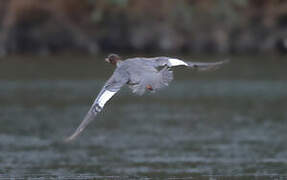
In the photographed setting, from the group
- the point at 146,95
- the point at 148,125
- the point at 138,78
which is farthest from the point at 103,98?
the point at 146,95

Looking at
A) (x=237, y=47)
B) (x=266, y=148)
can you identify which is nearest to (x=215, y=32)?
(x=237, y=47)

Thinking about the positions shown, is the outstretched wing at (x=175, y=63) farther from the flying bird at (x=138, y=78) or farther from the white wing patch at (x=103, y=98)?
the white wing patch at (x=103, y=98)

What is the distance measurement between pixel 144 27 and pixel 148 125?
1592 cm

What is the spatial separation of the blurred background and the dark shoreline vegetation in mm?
47

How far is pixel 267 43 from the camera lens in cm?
3466

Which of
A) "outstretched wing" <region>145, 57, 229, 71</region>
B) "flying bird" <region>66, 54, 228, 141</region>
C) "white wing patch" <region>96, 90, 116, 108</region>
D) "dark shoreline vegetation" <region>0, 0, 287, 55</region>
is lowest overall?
"white wing patch" <region>96, 90, 116, 108</region>

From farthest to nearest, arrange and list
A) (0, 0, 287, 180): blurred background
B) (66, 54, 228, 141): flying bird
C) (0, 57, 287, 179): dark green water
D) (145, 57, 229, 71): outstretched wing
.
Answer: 1. (0, 0, 287, 180): blurred background
2. (0, 57, 287, 179): dark green water
3. (145, 57, 229, 71): outstretched wing
4. (66, 54, 228, 141): flying bird

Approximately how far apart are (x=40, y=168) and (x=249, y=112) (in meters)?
8.25

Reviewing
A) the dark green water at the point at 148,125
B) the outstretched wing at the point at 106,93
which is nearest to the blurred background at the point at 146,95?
the dark green water at the point at 148,125

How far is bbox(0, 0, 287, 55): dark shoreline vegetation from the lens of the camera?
114ft

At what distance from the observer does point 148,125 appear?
19.8m

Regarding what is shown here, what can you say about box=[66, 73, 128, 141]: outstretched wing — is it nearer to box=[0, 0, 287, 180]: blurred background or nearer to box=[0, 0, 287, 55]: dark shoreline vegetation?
box=[0, 0, 287, 180]: blurred background

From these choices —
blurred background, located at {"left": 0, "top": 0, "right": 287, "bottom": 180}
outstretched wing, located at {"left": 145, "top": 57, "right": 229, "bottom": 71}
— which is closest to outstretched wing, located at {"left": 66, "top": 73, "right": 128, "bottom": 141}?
outstretched wing, located at {"left": 145, "top": 57, "right": 229, "bottom": 71}

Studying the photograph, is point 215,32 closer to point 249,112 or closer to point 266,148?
point 249,112
